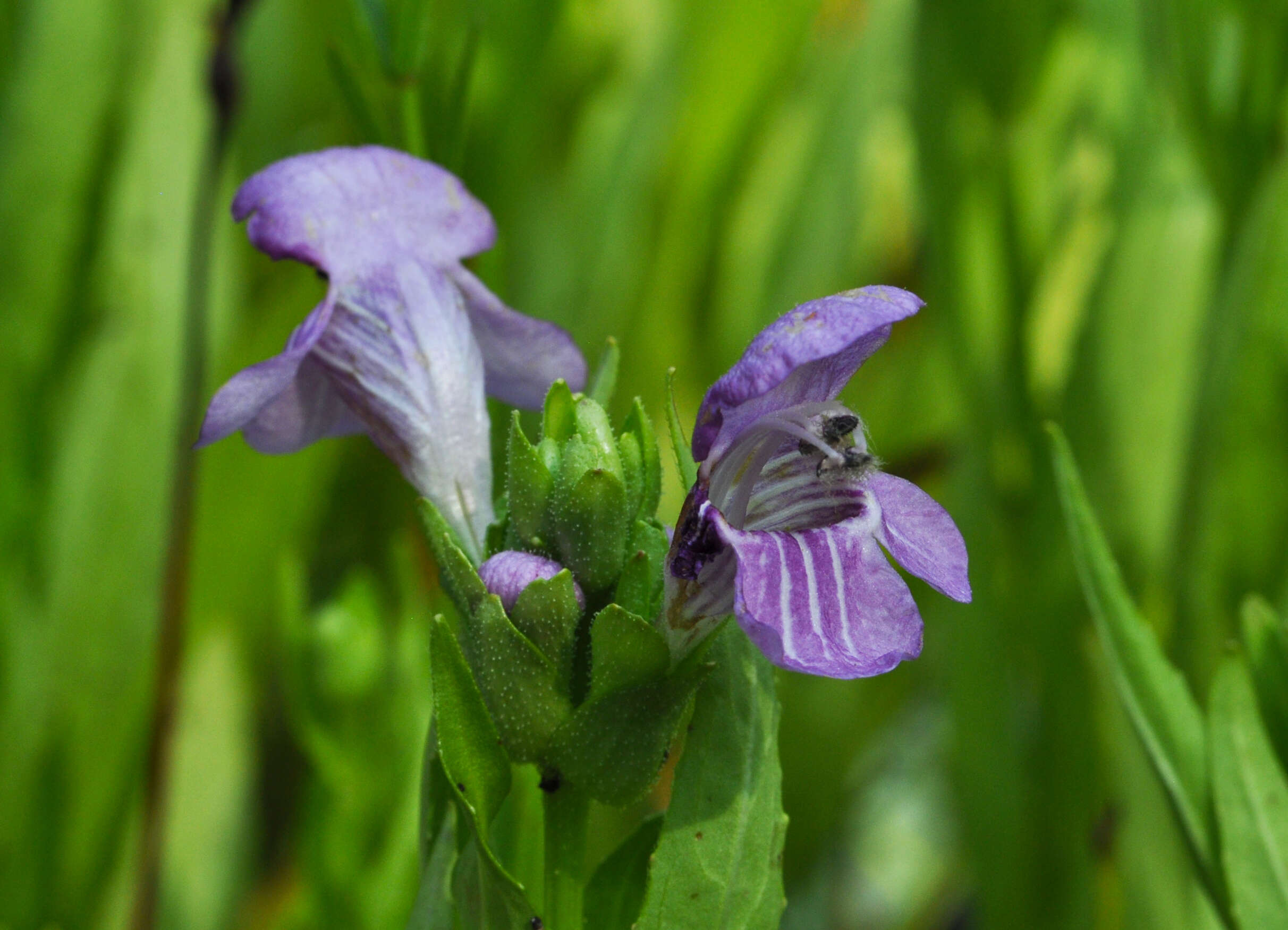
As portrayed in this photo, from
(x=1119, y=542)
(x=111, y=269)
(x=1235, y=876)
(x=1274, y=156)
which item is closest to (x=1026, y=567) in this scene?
(x=1119, y=542)

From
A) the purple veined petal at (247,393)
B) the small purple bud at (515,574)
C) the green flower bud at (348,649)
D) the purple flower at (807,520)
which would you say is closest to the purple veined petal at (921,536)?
the purple flower at (807,520)

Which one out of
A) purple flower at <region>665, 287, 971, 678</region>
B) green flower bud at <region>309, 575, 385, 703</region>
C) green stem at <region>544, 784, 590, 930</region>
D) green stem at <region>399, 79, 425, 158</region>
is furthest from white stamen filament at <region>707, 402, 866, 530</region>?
green flower bud at <region>309, 575, 385, 703</region>

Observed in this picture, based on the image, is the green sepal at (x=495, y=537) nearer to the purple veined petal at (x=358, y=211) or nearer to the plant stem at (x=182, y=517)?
the purple veined petal at (x=358, y=211)

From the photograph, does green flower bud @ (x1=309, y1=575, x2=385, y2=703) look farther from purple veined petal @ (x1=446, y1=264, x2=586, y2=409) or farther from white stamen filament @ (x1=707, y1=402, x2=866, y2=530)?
white stamen filament @ (x1=707, y1=402, x2=866, y2=530)

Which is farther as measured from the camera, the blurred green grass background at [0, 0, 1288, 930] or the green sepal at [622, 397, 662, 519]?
the blurred green grass background at [0, 0, 1288, 930]

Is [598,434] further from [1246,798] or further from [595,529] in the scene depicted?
[1246,798]

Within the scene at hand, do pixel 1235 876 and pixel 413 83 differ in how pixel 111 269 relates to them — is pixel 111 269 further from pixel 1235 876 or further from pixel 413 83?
pixel 1235 876
